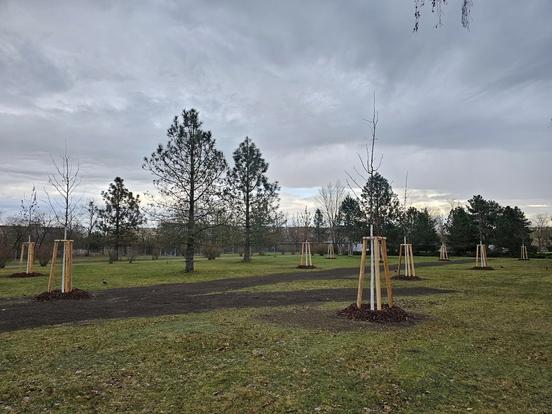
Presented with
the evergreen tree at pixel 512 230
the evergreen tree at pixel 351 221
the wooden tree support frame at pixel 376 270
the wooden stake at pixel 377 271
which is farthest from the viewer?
the evergreen tree at pixel 351 221

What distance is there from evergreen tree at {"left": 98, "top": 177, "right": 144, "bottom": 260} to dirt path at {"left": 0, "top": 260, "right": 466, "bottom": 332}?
27129mm

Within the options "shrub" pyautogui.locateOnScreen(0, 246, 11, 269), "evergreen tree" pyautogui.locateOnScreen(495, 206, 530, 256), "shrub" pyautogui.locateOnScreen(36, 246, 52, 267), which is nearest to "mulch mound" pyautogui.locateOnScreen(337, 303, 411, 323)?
"shrub" pyautogui.locateOnScreen(0, 246, 11, 269)

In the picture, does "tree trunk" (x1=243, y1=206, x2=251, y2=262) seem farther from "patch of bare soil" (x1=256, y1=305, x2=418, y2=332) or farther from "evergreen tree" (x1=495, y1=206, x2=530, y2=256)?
"evergreen tree" (x1=495, y1=206, x2=530, y2=256)

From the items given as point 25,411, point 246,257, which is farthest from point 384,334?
point 246,257

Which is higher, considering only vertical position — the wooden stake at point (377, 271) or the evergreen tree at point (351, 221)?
the evergreen tree at point (351, 221)

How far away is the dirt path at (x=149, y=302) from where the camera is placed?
890cm

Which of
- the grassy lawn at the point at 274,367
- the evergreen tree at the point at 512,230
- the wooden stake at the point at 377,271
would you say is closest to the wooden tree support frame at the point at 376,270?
the wooden stake at the point at 377,271

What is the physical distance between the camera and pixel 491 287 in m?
14.9

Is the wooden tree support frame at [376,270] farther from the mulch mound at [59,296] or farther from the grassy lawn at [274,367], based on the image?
the mulch mound at [59,296]

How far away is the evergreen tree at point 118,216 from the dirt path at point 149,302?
89.0ft

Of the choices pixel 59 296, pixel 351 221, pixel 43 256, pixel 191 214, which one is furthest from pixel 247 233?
pixel 351 221

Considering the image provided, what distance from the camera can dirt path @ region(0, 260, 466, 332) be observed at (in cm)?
890

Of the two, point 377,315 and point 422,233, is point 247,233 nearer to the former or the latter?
point 422,233

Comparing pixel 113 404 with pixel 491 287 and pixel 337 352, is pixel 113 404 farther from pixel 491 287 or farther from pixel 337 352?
pixel 491 287
